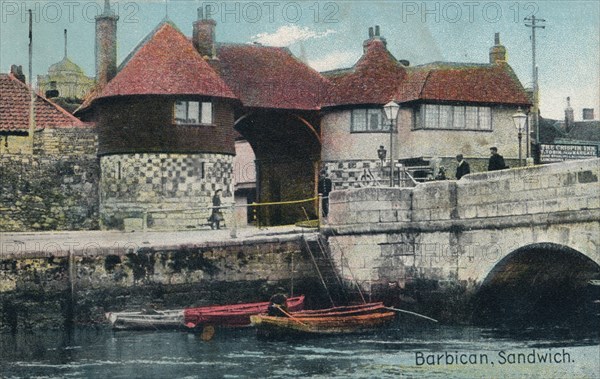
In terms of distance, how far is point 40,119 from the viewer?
4241cm

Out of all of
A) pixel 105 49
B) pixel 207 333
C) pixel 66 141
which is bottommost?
pixel 207 333

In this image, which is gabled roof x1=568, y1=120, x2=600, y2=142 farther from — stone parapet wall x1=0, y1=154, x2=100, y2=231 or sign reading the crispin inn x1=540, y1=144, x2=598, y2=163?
stone parapet wall x1=0, y1=154, x2=100, y2=231

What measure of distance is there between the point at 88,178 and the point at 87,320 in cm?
1287

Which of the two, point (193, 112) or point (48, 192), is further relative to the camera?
point (48, 192)

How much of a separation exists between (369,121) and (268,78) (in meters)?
5.02

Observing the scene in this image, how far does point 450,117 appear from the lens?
44.2 meters

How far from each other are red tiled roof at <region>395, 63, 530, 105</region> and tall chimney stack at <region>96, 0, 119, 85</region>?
11755 mm

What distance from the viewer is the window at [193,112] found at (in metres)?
41.8

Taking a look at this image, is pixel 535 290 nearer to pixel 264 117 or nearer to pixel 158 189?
pixel 158 189

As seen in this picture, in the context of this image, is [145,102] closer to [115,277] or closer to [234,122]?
[234,122]

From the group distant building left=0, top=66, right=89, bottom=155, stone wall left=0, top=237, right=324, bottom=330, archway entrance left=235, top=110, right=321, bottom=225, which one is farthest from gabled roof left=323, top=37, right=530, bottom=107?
stone wall left=0, top=237, right=324, bottom=330

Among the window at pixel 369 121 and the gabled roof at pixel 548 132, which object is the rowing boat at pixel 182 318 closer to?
the window at pixel 369 121

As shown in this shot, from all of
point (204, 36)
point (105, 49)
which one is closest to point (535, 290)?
point (204, 36)

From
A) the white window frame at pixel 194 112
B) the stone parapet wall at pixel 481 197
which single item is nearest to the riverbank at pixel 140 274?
the stone parapet wall at pixel 481 197
